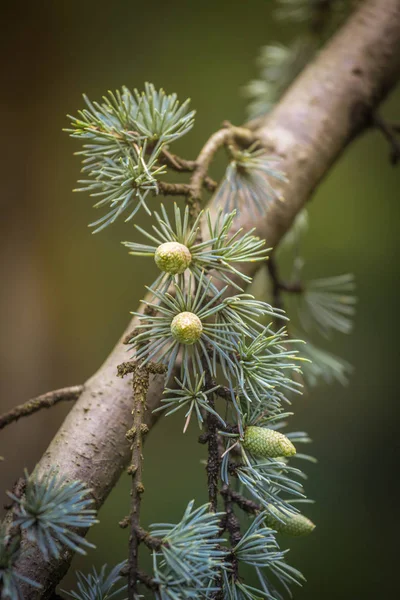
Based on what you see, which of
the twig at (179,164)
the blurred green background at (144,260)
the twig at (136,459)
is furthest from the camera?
the blurred green background at (144,260)

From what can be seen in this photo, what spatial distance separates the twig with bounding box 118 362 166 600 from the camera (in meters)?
0.26

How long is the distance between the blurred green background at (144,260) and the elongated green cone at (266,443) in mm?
715

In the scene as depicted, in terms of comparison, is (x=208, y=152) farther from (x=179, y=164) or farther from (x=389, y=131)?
(x=389, y=131)

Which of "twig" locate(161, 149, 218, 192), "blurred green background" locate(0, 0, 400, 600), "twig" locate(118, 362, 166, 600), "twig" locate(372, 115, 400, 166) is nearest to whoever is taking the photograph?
"twig" locate(118, 362, 166, 600)

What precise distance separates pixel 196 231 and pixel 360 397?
79 cm

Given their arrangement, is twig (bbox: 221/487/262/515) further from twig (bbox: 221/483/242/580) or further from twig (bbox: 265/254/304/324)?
twig (bbox: 265/254/304/324)

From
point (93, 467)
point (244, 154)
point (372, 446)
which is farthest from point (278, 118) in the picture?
point (372, 446)

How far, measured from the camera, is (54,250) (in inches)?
39.1

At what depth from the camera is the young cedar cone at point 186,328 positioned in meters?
0.28

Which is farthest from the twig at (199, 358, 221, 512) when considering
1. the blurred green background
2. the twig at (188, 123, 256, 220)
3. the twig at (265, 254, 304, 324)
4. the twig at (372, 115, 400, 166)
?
the blurred green background

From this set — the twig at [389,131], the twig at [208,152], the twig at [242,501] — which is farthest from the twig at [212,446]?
the twig at [389,131]

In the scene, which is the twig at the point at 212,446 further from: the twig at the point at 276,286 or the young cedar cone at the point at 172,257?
the twig at the point at 276,286

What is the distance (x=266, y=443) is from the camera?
0.93 feet

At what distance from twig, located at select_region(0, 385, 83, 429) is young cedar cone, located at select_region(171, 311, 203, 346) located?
0.13 m
